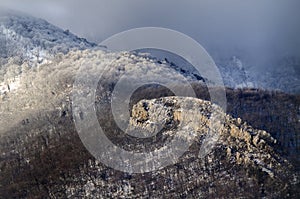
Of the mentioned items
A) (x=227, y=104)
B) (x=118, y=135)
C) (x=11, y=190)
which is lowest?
(x=11, y=190)

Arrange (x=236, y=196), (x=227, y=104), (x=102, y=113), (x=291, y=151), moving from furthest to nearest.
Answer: (x=102, y=113), (x=227, y=104), (x=291, y=151), (x=236, y=196)

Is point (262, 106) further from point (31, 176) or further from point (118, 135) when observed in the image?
point (31, 176)

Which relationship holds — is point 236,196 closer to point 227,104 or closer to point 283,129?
point 283,129

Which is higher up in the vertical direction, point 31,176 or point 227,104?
point 227,104

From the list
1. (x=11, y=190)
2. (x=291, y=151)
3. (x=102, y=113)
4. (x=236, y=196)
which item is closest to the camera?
(x=236, y=196)

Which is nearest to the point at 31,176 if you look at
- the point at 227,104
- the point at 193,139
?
the point at 193,139

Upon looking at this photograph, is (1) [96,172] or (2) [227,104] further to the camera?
(2) [227,104]

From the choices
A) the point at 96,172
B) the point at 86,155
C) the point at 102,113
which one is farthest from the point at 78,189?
the point at 102,113

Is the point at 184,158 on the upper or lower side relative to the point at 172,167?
upper

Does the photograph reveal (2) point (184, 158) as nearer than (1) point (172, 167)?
No
